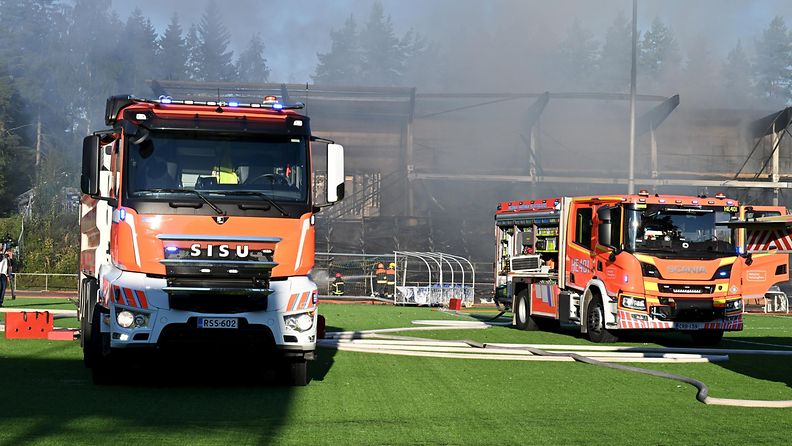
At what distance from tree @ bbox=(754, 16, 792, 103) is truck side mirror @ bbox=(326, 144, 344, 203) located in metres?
68.7

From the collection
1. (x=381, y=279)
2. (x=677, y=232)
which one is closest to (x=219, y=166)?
(x=677, y=232)

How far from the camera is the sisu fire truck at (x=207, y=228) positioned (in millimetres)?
10422

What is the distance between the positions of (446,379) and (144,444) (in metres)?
5.16

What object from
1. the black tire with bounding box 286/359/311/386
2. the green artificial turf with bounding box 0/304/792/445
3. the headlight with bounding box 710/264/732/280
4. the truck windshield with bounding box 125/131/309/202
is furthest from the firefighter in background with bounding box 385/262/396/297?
the truck windshield with bounding box 125/131/309/202

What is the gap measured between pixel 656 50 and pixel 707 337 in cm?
7096

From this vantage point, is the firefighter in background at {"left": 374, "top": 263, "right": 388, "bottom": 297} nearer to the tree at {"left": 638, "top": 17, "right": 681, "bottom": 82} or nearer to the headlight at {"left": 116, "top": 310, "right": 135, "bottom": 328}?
the headlight at {"left": 116, "top": 310, "right": 135, "bottom": 328}

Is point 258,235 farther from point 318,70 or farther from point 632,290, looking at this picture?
point 318,70

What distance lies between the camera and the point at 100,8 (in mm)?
70312

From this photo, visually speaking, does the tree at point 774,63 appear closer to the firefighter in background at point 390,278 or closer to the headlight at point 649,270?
the firefighter in background at point 390,278

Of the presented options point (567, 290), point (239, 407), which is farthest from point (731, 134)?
point (239, 407)

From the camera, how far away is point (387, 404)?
9820mm

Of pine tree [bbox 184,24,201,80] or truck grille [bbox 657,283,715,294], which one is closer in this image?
truck grille [bbox 657,283,715,294]

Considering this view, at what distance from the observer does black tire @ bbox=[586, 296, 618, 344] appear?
18562 millimetres

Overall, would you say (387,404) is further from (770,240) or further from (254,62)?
(254,62)
